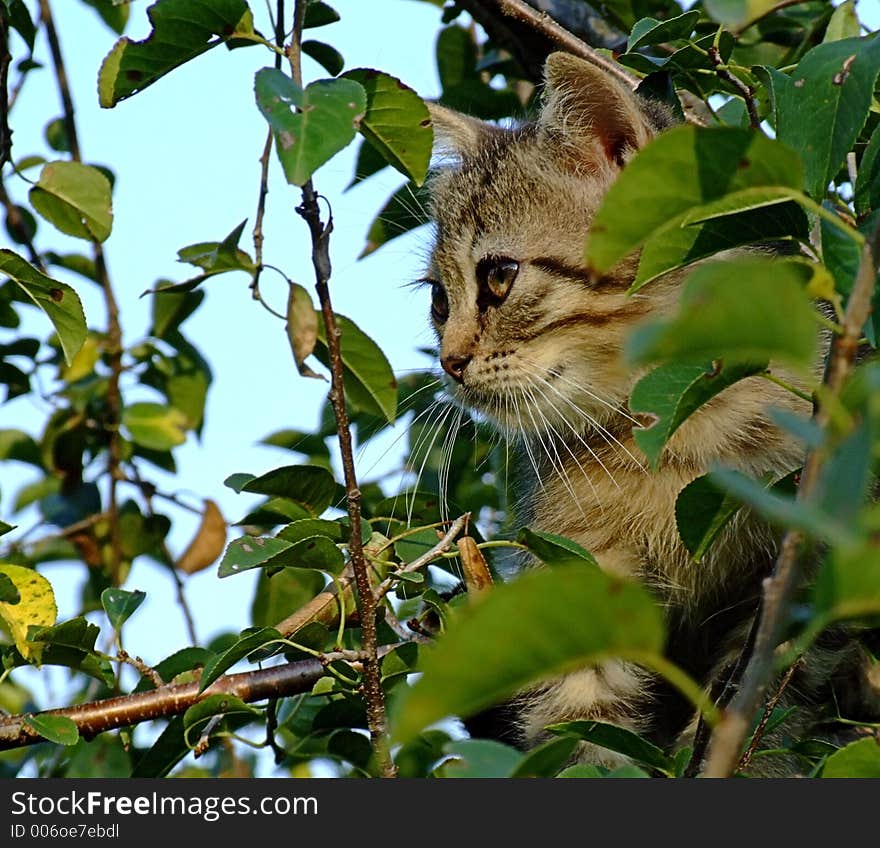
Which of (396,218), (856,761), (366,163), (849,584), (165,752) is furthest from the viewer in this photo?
(396,218)

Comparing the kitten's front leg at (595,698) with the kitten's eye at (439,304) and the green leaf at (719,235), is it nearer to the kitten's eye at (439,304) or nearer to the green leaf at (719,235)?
the kitten's eye at (439,304)

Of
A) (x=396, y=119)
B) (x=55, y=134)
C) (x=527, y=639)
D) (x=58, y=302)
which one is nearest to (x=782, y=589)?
(x=527, y=639)

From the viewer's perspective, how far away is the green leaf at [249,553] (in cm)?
194

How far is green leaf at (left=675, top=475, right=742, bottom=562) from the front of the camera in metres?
1.68

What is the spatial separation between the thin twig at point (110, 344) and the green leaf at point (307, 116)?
1774 mm

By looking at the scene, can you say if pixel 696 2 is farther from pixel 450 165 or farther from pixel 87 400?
pixel 87 400

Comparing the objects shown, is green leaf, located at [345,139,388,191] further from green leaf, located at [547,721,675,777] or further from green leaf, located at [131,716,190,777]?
green leaf, located at [547,721,675,777]

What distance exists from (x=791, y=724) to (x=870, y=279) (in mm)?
1794

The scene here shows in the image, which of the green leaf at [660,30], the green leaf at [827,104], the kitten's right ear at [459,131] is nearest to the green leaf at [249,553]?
the green leaf at [827,104]

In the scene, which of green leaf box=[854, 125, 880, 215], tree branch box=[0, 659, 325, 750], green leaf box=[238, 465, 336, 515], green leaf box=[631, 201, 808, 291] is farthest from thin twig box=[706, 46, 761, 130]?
tree branch box=[0, 659, 325, 750]

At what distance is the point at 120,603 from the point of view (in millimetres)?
2174

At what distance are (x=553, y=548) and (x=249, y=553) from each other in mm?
504

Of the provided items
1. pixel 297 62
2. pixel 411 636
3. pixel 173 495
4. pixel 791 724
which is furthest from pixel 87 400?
pixel 791 724

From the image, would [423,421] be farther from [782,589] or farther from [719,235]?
[782,589]
